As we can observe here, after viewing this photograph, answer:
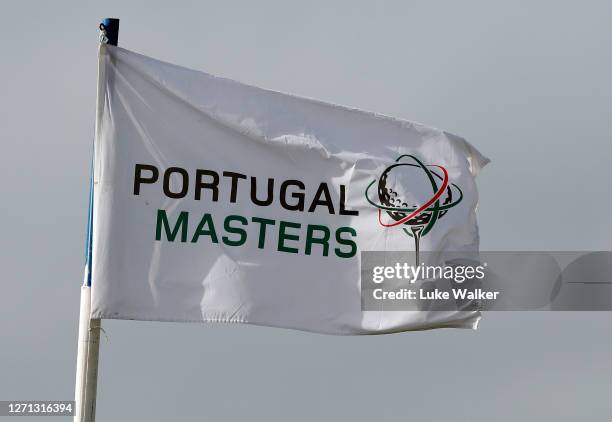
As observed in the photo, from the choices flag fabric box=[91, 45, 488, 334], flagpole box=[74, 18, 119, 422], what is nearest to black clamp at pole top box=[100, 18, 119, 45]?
flag fabric box=[91, 45, 488, 334]

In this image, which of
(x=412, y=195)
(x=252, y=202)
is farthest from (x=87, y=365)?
(x=412, y=195)

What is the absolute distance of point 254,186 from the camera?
20672 millimetres

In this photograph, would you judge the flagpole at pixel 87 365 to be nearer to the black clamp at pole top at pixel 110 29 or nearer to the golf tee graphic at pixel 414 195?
the black clamp at pole top at pixel 110 29

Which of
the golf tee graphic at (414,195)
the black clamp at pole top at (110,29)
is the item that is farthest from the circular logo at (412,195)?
the black clamp at pole top at (110,29)

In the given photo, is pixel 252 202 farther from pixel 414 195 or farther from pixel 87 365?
pixel 87 365

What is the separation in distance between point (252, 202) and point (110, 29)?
3.11 meters

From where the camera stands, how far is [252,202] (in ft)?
67.3

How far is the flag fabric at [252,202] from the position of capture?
19.4m

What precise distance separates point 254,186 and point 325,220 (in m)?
1.19

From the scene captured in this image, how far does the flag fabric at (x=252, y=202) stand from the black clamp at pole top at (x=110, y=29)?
0.11 meters

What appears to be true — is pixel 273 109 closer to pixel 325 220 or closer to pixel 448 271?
pixel 325 220

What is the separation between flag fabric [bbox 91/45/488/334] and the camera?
1944cm

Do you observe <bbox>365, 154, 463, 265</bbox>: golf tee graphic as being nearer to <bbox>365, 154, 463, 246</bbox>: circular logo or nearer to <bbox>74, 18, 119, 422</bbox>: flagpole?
<bbox>365, 154, 463, 246</bbox>: circular logo

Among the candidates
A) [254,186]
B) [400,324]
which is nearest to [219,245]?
[254,186]
